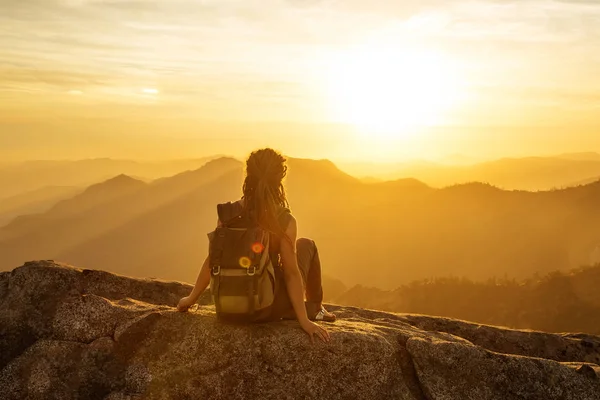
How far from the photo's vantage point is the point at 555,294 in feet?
131

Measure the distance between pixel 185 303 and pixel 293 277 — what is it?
2.12m

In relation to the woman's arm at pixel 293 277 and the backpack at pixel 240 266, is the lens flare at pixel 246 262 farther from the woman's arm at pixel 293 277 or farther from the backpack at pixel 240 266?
the woman's arm at pixel 293 277

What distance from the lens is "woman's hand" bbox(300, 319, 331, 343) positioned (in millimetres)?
7426

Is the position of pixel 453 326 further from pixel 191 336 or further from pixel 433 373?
pixel 191 336

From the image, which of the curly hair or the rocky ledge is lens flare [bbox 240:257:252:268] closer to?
the curly hair

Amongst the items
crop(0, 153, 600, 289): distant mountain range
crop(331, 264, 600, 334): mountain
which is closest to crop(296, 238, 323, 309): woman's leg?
crop(331, 264, 600, 334): mountain

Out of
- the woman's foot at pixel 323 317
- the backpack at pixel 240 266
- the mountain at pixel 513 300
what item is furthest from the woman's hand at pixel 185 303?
the mountain at pixel 513 300

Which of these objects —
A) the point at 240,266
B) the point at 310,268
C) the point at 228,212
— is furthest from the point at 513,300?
the point at 240,266

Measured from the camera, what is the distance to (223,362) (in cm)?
734

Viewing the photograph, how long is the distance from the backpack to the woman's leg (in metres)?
0.97

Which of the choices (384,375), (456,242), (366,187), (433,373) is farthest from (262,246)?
(366,187)

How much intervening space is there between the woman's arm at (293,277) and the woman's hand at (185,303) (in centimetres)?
180

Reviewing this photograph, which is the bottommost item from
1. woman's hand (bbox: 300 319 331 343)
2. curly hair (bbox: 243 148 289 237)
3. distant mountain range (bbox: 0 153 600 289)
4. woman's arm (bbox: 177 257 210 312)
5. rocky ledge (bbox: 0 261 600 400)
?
distant mountain range (bbox: 0 153 600 289)

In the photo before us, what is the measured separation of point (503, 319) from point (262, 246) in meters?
38.2
